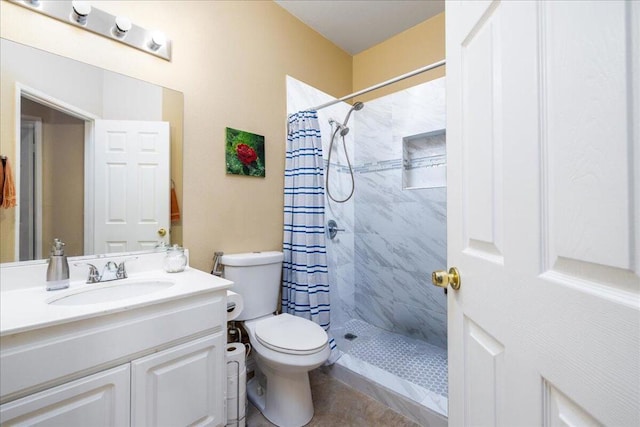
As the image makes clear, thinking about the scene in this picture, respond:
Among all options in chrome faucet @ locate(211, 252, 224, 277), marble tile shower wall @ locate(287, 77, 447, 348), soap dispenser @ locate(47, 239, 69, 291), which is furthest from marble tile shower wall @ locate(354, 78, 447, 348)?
soap dispenser @ locate(47, 239, 69, 291)

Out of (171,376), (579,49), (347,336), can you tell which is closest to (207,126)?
(171,376)

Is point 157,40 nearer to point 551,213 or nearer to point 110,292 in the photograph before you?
point 110,292

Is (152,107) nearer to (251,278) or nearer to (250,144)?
(250,144)

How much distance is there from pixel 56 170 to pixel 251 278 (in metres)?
1.06

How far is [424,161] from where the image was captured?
231 cm

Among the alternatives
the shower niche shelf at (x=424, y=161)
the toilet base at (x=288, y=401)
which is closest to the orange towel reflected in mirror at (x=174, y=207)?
the toilet base at (x=288, y=401)

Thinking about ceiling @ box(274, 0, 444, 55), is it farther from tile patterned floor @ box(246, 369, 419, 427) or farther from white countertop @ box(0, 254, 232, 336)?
tile patterned floor @ box(246, 369, 419, 427)

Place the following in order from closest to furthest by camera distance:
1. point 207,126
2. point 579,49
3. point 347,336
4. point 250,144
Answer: point 579,49, point 207,126, point 250,144, point 347,336

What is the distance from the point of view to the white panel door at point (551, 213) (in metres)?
0.33

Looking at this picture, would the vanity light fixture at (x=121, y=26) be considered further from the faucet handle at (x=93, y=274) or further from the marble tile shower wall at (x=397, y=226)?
the marble tile shower wall at (x=397, y=226)

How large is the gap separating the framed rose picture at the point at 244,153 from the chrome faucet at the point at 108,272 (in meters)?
0.79

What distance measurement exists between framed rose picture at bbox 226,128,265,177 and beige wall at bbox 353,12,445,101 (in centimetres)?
128

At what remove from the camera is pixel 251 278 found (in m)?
1.69

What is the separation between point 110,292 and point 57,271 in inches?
8.0
